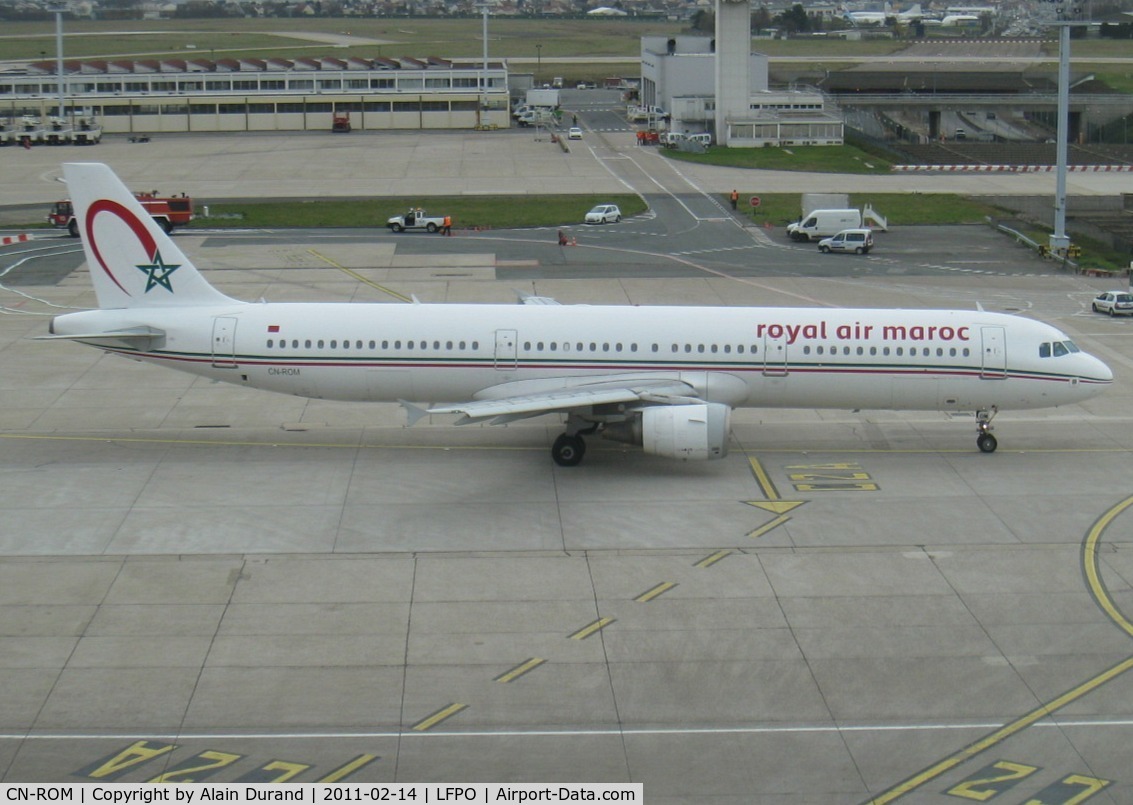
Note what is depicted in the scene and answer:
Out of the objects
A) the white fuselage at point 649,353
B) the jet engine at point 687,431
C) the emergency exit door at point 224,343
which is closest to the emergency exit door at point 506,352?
the white fuselage at point 649,353

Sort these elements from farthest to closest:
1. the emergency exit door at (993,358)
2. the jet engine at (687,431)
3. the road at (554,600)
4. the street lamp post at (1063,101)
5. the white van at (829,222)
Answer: the white van at (829,222) < the street lamp post at (1063,101) < the emergency exit door at (993,358) < the jet engine at (687,431) < the road at (554,600)

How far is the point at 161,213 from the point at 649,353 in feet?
173

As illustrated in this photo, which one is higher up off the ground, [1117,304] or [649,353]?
[649,353]

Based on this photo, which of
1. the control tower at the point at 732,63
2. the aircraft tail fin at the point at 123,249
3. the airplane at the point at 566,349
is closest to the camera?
the airplane at the point at 566,349

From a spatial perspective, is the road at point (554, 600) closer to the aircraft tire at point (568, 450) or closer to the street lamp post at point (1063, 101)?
the aircraft tire at point (568, 450)

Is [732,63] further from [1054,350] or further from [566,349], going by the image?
[566,349]

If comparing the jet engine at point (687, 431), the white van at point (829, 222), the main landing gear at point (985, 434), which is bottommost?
the main landing gear at point (985, 434)

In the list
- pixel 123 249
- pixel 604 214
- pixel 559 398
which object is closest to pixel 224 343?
pixel 123 249

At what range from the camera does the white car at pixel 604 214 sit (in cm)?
8700

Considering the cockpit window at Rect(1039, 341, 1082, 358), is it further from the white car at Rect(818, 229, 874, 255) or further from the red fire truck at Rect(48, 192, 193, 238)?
the red fire truck at Rect(48, 192, 193, 238)

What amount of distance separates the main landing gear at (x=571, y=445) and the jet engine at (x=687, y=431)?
2.45m

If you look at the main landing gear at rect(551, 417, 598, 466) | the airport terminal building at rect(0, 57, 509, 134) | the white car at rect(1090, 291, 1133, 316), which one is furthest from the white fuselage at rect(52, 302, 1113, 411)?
the airport terminal building at rect(0, 57, 509, 134)

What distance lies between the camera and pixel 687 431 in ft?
120

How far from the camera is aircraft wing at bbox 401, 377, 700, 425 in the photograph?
36.2 meters
